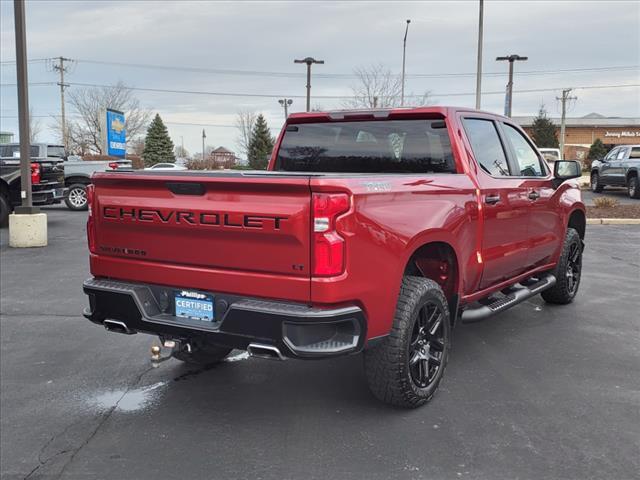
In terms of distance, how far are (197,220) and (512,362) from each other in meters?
2.89

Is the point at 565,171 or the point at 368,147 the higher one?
the point at 368,147

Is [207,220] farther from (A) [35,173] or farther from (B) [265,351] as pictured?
(A) [35,173]

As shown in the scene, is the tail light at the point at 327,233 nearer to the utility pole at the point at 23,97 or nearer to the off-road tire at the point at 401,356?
the off-road tire at the point at 401,356

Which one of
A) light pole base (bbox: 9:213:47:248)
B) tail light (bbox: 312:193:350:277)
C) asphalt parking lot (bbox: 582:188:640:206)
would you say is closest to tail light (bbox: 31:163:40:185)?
light pole base (bbox: 9:213:47:248)

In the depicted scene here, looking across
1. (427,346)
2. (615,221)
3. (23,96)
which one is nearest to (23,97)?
(23,96)

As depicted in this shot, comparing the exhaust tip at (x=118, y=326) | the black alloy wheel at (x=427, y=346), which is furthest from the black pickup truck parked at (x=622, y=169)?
the exhaust tip at (x=118, y=326)

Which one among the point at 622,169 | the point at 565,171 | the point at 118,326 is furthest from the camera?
the point at 622,169

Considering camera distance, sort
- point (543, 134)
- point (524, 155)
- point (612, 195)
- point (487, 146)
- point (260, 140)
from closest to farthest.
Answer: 1. point (487, 146)
2. point (524, 155)
3. point (612, 195)
4. point (543, 134)
5. point (260, 140)

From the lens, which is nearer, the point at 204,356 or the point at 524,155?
the point at 204,356

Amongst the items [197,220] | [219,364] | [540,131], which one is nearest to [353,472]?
[197,220]

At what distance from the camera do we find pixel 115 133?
104 ft

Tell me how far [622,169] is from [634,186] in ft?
2.98

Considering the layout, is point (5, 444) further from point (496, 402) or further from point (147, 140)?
point (147, 140)

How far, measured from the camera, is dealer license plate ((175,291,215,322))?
3492 mm
